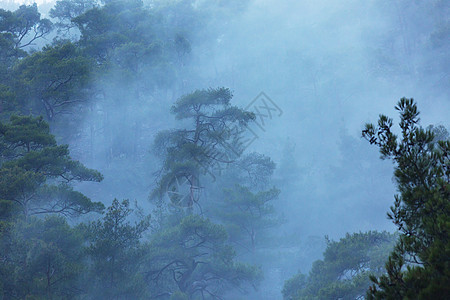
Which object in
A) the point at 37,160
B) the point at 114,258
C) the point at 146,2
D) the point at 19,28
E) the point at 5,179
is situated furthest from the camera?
the point at 146,2

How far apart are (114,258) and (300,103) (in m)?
43.4

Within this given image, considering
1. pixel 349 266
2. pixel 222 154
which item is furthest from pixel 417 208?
pixel 222 154

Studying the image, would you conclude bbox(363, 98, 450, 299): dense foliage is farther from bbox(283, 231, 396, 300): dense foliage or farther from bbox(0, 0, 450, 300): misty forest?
bbox(283, 231, 396, 300): dense foliage

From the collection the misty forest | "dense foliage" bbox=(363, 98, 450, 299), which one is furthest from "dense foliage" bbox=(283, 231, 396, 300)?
"dense foliage" bbox=(363, 98, 450, 299)

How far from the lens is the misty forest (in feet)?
32.6

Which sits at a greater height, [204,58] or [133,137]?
[204,58]

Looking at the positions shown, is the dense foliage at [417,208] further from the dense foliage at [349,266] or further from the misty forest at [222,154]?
the dense foliage at [349,266]

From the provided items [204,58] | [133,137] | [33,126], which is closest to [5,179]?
[33,126]

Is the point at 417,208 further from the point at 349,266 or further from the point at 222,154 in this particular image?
the point at 222,154

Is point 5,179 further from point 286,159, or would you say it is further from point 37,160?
point 286,159

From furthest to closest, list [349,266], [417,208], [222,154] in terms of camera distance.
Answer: [222,154], [349,266], [417,208]

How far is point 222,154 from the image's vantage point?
19.8m

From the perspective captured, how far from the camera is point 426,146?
4.63m

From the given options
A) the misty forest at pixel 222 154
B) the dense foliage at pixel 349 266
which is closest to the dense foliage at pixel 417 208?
the misty forest at pixel 222 154
